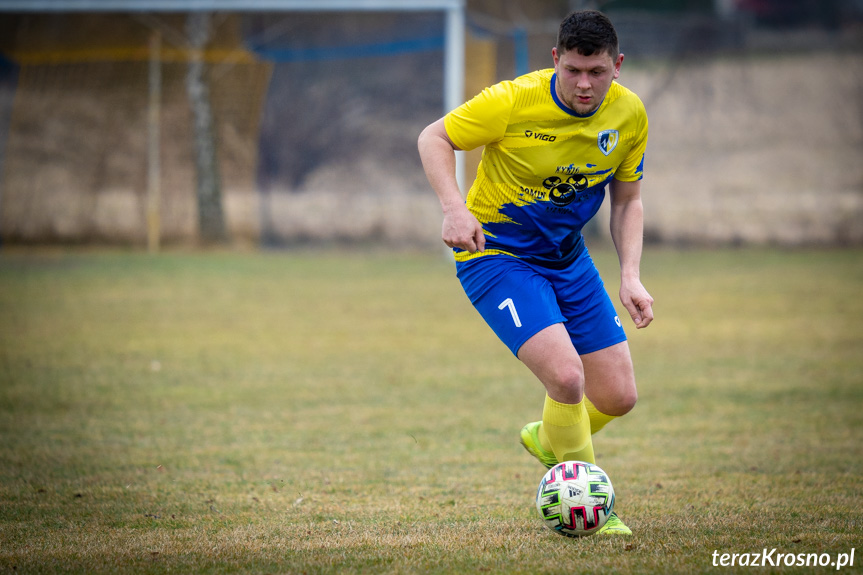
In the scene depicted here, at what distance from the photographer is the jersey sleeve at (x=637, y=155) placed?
13.4ft

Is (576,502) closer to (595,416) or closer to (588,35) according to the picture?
(595,416)

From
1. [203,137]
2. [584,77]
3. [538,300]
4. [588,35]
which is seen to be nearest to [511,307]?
[538,300]

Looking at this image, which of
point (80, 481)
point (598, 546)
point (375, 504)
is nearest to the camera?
point (598, 546)

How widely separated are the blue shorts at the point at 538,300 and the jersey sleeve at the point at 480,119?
0.54 meters

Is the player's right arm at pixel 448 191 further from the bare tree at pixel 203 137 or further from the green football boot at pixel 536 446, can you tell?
the bare tree at pixel 203 137

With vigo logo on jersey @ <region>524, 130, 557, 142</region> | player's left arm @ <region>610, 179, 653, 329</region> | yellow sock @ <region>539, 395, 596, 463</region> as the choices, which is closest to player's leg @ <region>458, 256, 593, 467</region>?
yellow sock @ <region>539, 395, 596, 463</region>

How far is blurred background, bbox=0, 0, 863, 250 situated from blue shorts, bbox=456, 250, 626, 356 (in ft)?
47.6

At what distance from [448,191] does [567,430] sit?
1124 millimetres

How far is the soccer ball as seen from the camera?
12.3 feet

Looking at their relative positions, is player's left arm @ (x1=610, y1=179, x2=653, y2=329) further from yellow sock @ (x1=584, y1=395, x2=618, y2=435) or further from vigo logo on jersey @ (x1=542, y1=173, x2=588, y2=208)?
yellow sock @ (x1=584, y1=395, x2=618, y2=435)

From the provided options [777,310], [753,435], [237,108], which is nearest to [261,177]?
[237,108]

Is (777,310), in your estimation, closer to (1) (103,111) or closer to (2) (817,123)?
(2) (817,123)

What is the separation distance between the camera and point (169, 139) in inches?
771

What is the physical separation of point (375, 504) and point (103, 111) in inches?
674
